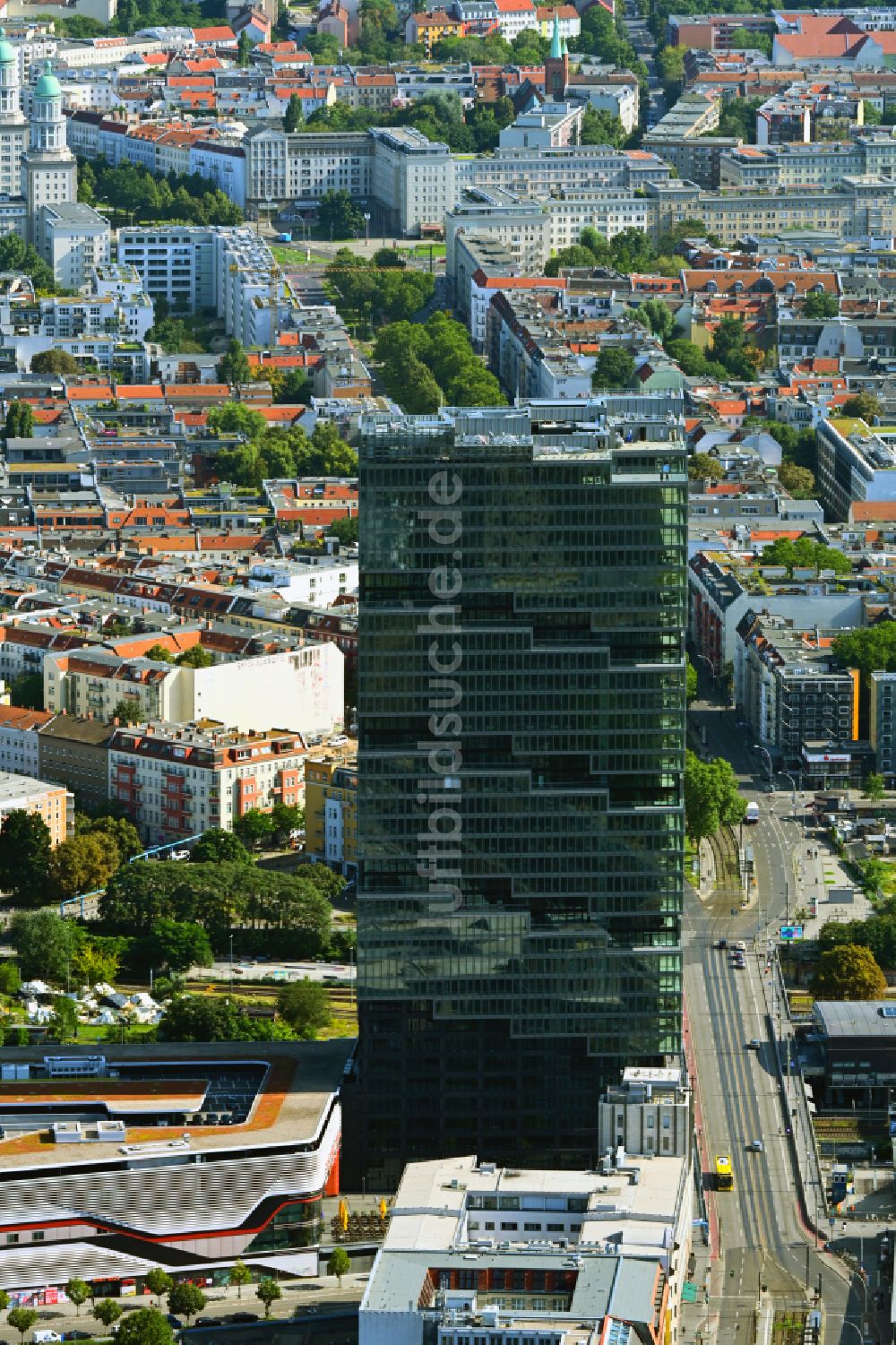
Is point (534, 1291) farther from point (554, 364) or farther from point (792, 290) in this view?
point (792, 290)

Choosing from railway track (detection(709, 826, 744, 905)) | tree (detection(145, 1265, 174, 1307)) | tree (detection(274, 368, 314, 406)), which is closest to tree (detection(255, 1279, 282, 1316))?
tree (detection(145, 1265, 174, 1307))

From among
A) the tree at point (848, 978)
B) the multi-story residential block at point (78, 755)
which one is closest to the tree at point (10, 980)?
the multi-story residential block at point (78, 755)

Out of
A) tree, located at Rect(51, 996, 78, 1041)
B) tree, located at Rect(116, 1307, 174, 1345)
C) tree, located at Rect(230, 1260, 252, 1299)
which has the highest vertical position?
tree, located at Rect(116, 1307, 174, 1345)

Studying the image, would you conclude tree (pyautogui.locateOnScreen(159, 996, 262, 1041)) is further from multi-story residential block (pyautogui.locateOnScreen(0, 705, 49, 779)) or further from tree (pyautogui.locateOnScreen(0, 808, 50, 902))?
multi-story residential block (pyautogui.locateOnScreen(0, 705, 49, 779))

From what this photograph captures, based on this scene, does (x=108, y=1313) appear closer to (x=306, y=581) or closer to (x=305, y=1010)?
(x=305, y=1010)

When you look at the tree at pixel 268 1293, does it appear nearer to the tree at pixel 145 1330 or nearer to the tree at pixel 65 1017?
the tree at pixel 145 1330

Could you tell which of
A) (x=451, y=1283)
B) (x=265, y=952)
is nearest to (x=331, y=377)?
(x=265, y=952)
